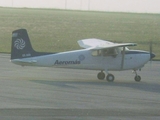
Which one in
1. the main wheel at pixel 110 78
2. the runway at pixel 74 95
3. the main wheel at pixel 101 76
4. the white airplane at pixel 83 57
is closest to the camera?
the runway at pixel 74 95

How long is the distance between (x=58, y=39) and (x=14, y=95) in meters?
30.3

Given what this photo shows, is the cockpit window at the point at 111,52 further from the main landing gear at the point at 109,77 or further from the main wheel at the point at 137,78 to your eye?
the main wheel at the point at 137,78

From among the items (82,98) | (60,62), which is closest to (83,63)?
(60,62)

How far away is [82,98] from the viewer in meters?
19.2

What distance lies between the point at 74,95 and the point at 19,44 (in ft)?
15.3

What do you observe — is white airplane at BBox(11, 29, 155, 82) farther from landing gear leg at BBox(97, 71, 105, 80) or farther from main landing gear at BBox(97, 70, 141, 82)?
landing gear leg at BBox(97, 71, 105, 80)

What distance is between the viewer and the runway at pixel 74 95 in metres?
16.5

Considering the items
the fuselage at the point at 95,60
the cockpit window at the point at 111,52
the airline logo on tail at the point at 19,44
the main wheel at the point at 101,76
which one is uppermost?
the airline logo on tail at the point at 19,44

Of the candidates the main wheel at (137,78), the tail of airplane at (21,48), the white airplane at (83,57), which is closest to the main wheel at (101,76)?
the white airplane at (83,57)

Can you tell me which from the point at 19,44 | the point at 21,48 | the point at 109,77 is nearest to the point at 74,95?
the point at 109,77

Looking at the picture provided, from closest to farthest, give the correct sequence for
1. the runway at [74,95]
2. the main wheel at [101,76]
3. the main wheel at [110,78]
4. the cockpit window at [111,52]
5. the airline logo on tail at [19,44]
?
1. the runway at [74,95]
2. the airline logo on tail at [19,44]
3. the main wheel at [110,78]
4. the cockpit window at [111,52]
5. the main wheel at [101,76]

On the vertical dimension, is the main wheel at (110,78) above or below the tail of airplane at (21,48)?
below

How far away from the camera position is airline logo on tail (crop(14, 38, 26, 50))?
77.2 feet

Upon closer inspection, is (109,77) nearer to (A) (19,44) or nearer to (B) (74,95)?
(A) (19,44)
